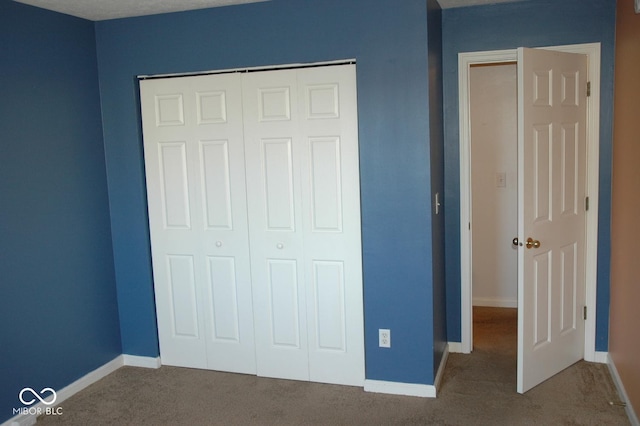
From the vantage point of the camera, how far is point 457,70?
361cm

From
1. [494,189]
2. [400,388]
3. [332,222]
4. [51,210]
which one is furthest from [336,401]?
[494,189]

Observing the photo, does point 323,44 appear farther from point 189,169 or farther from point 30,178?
point 30,178

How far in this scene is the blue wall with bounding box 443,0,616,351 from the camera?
3338 mm

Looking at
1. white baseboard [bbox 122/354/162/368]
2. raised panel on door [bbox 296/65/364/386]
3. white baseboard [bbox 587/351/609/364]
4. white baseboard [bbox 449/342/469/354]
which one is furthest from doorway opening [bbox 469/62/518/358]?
white baseboard [bbox 122/354/162/368]

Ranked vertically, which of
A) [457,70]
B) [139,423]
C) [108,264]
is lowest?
[139,423]

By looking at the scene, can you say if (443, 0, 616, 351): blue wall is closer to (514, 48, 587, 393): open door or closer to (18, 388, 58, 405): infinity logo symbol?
(514, 48, 587, 393): open door

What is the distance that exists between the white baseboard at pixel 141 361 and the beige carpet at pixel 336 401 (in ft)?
0.26

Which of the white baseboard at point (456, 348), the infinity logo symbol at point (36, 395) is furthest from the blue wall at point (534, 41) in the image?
the infinity logo symbol at point (36, 395)

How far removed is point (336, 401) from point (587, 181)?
214cm

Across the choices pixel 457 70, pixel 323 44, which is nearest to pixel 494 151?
pixel 457 70

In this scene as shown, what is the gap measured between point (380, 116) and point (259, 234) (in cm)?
108

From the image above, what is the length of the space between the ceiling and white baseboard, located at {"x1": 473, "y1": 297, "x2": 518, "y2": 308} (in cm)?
265

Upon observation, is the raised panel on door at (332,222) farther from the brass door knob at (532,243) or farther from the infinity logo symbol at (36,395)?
the infinity logo symbol at (36,395)
